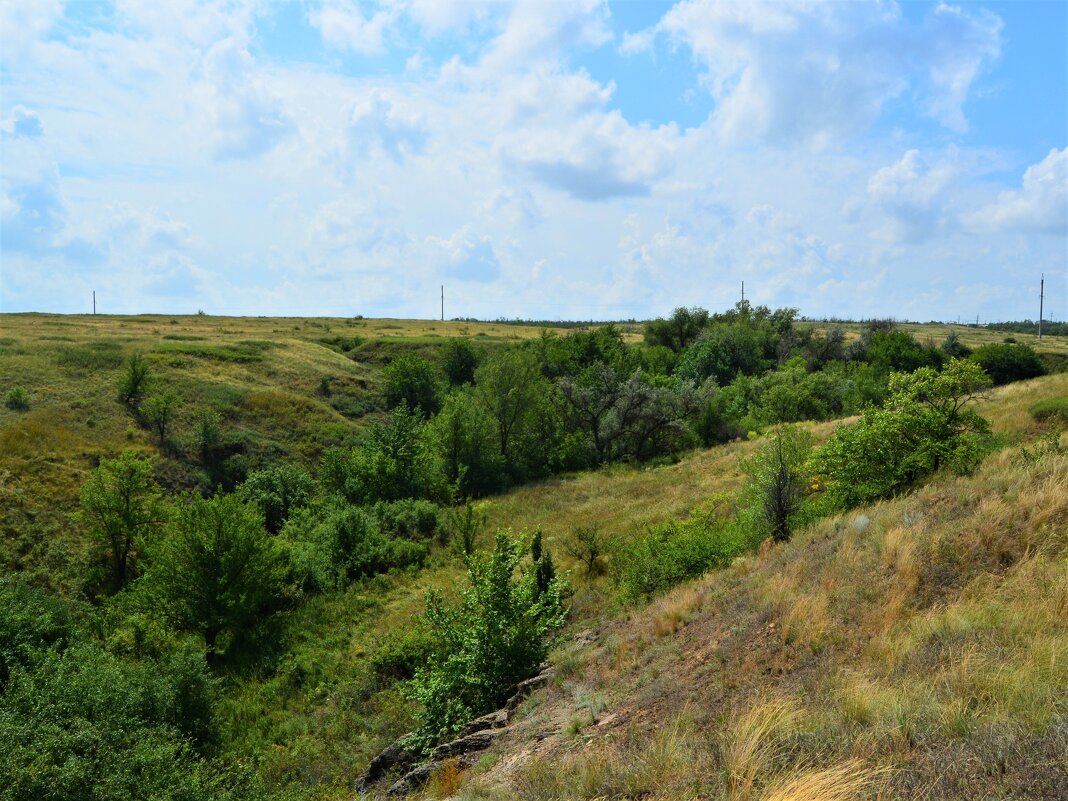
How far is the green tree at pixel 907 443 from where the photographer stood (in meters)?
14.1

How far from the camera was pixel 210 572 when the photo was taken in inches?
793

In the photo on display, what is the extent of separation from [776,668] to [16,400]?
4366cm

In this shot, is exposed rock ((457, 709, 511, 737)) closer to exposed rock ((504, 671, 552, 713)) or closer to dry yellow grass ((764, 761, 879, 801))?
exposed rock ((504, 671, 552, 713))

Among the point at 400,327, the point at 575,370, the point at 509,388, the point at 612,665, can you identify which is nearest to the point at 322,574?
the point at 612,665

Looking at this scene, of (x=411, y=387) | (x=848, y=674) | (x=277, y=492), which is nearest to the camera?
(x=848, y=674)

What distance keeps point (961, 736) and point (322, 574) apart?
22679 millimetres

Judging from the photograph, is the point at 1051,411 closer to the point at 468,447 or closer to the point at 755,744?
the point at 755,744

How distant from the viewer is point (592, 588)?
59.9 feet

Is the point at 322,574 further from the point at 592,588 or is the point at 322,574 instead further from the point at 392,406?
the point at 392,406

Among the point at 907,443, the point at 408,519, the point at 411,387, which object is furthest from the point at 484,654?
the point at 411,387

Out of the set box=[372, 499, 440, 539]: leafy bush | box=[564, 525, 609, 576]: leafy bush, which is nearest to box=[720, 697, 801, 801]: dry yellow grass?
box=[564, 525, 609, 576]: leafy bush

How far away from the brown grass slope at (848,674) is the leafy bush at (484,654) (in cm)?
88

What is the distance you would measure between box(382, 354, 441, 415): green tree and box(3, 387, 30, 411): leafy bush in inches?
955

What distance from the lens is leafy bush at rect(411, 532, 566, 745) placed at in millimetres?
11312
